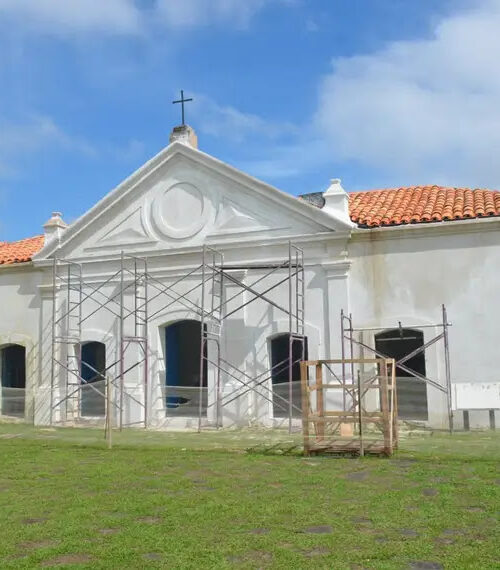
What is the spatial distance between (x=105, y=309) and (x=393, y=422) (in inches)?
348

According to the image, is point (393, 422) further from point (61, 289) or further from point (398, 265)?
point (61, 289)

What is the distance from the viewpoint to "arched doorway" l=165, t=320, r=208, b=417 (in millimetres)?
16469

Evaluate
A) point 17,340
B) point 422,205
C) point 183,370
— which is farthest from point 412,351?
point 17,340

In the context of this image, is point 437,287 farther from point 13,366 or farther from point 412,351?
point 13,366

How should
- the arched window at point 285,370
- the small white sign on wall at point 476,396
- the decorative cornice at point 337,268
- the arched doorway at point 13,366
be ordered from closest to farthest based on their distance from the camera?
the small white sign on wall at point 476,396 < the arched window at point 285,370 < the decorative cornice at point 337,268 < the arched doorway at point 13,366

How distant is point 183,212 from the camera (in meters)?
17.5

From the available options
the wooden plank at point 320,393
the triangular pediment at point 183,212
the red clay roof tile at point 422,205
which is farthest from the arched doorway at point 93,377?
the red clay roof tile at point 422,205

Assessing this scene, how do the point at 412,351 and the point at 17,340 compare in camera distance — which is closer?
the point at 412,351

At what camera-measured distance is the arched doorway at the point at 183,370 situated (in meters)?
16.5

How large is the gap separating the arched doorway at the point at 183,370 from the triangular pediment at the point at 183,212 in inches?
96.1

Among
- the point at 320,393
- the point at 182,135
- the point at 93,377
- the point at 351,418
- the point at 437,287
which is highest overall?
the point at 182,135

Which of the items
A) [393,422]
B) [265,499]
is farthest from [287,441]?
[265,499]

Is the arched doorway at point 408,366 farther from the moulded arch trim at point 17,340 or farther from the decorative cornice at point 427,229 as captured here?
the moulded arch trim at point 17,340

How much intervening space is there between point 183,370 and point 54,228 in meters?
5.18
